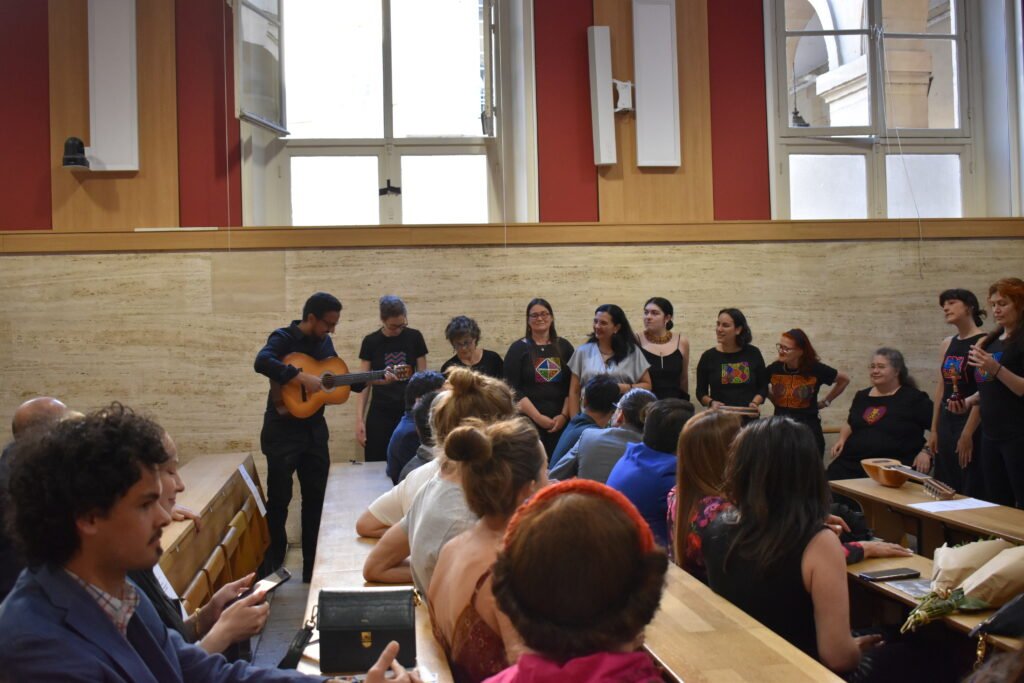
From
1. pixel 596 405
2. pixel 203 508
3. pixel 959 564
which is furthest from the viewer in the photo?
pixel 596 405

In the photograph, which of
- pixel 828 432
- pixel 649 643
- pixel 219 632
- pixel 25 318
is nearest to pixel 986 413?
pixel 828 432

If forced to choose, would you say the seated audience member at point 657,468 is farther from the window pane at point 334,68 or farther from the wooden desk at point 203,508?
the window pane at point 334,68

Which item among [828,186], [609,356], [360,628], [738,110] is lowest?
[360,628]

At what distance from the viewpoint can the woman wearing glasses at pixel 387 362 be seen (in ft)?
21.6

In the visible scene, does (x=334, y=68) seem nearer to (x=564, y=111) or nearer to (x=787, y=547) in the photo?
(x=564, y=111)

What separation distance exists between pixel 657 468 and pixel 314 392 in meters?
2.98

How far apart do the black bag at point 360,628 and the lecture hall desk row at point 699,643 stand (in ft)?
0.66

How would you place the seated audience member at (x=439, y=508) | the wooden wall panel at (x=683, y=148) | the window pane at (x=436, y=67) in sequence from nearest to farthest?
the seated audience member at (x=439, y=508), the wooden wall panel at (x=683, y=148), the window pane at (x=436, y=67)

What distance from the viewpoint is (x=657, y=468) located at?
3701 millimetres

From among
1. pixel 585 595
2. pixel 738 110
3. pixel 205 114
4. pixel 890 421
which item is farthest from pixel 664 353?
pixel 585 595

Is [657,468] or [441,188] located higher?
[441,188]

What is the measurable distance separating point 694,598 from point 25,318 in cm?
604

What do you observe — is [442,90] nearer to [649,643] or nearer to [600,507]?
[649,643]

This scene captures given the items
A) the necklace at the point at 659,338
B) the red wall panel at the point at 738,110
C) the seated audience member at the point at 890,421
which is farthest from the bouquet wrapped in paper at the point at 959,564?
the red wall panel at the point at 738,110
